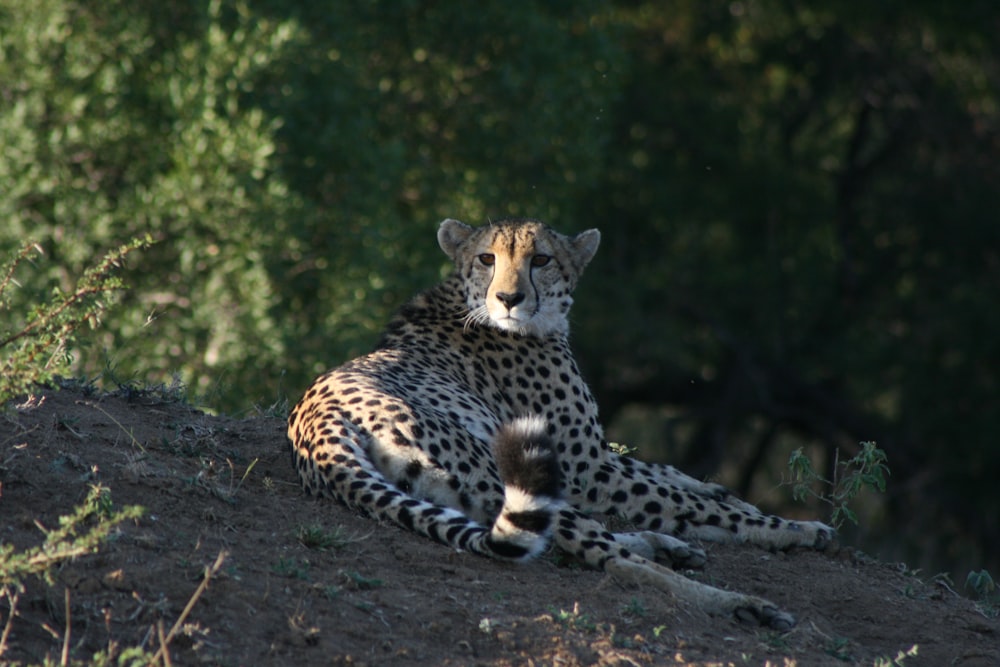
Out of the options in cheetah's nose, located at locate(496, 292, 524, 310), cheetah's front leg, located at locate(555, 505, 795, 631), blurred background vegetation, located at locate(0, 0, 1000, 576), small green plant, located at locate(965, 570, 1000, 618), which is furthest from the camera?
blurred background vegetation, located at locate(0, 0, 1000, 576)

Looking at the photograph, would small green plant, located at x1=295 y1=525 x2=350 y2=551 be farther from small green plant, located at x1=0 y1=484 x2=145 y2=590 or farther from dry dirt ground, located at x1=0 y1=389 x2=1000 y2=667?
small green plant, located at x1=0 y1=484 x2=145 y2=590

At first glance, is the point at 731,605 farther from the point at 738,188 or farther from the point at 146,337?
the point at 738,188

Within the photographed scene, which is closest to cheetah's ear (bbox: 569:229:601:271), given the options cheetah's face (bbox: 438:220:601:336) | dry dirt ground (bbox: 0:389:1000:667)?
cheetah's face (bbox: 438:220:601:336)

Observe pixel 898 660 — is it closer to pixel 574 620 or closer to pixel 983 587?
pixel 574 620

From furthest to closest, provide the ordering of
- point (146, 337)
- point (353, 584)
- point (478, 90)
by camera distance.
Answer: point (478, 90) → point (146, 337) → point (353, 584)

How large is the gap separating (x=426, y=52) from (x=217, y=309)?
375cm

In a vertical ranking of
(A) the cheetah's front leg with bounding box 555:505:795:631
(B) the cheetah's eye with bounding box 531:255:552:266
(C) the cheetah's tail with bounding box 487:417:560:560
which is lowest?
(A) the cheetah's front leg with bounding box 555:505:795:631

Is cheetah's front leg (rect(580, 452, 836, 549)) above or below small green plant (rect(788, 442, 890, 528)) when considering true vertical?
below

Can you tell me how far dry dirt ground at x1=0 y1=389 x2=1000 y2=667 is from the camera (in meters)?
3.42

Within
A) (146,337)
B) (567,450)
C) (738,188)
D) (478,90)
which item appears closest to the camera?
(567,450)

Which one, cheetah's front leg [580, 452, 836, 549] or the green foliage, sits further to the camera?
cheetah's front leg [580, 452, 836, 549]

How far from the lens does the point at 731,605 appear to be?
4137mm

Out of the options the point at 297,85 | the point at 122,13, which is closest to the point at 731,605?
the point at 297,85

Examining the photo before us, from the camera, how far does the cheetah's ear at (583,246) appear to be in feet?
19.2
